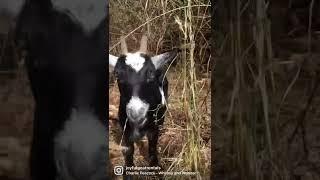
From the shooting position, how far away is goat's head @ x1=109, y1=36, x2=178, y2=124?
2156mm

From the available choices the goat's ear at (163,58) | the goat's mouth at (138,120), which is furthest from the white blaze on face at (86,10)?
the goat's mouth at (138,120)

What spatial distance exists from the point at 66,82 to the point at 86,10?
10.4 inches

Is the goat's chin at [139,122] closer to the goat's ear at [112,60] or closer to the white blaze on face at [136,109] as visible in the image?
the white blaze on face at [136,109]

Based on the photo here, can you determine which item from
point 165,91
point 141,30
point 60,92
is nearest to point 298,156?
point 165,91

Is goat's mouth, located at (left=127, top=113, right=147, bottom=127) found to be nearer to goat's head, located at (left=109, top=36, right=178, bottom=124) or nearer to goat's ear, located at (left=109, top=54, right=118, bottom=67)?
goat's head, located at (left=109, top=36, right=178, bottom=124)

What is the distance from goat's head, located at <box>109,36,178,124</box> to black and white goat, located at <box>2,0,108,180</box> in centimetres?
7

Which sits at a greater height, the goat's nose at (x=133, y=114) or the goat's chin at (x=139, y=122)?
the goat's nose at (x=133, y=114)

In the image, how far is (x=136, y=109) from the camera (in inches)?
85.6

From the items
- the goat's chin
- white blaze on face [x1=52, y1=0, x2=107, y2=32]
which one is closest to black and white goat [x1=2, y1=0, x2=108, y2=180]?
white blaze on face [x1=52, y1=0, x2=107, y2=32]

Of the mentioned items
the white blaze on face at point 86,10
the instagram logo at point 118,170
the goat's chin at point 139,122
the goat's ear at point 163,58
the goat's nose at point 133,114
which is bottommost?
the instagram logo at point 118,170

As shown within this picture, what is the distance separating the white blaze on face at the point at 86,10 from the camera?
2.12m

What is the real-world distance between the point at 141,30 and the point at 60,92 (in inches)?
14.2

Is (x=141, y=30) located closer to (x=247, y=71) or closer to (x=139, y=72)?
(x=139, y=72)

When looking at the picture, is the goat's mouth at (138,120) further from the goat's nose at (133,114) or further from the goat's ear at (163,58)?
the goat's ear at (163,58)
